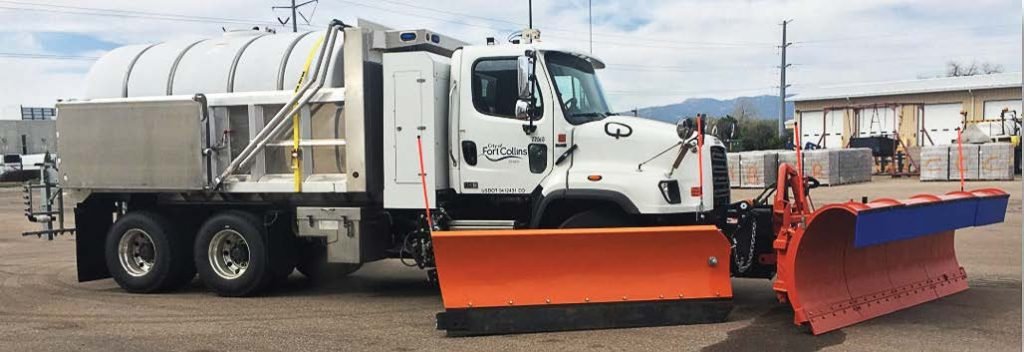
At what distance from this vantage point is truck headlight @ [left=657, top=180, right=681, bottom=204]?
271 inches

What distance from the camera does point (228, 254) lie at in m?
8.75

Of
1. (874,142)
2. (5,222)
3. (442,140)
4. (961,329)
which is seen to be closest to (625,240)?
(442,140)

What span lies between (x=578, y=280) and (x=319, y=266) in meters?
4.25

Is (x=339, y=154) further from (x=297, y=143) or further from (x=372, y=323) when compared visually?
(x=372, y=323)

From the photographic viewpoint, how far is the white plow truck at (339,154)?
7215 mm

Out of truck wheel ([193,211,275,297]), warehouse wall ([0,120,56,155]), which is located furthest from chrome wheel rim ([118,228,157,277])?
warehouse wall ([0,120,56,155])

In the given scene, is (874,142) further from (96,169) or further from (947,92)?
(96,169)

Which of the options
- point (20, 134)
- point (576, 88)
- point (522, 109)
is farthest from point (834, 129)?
point (20, 134)

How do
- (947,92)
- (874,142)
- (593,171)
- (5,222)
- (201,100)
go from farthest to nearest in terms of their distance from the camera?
(947,92)
(874,142)
(5,222)
(201,100)
(593,171)

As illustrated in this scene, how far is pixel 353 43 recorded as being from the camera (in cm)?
792

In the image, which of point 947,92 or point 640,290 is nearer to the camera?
point 640,290

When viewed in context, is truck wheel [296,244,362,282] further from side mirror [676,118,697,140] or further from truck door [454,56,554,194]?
side mirror [676,118,697,140]

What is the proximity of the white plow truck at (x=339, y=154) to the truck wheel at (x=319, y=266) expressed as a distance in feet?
0.21

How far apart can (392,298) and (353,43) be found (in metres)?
2.74
